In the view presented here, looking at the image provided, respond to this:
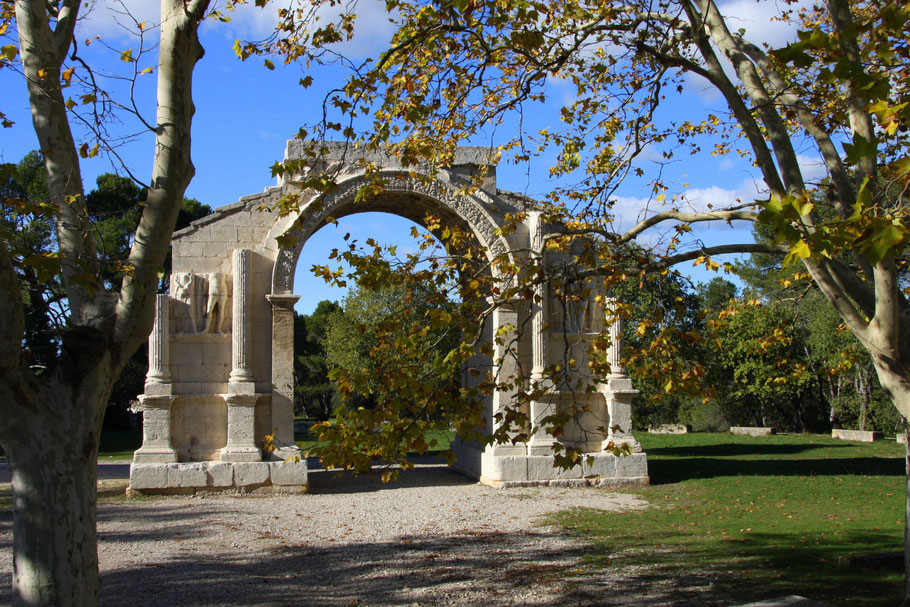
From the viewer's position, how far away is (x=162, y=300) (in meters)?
12.9

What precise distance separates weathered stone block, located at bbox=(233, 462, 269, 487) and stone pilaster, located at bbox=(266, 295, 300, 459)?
1.15 feet

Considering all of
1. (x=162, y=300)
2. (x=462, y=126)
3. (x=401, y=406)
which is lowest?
(x=401, y=406)

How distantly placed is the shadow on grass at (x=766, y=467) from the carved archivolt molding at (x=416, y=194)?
5.28m

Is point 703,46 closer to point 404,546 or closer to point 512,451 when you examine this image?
point 404,546

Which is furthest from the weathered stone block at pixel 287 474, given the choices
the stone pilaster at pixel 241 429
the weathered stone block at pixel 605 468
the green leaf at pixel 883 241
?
the green leaf at pixel 883 241

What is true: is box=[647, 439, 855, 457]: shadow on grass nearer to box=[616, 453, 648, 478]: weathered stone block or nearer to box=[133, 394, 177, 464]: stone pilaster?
box=[616, 453, 648, 478]: weathered stone block

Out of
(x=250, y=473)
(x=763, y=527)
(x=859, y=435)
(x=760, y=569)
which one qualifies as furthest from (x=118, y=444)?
(x=760, y=569)

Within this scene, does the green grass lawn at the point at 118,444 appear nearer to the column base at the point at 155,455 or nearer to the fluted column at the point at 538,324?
the column base at the point at 155,455

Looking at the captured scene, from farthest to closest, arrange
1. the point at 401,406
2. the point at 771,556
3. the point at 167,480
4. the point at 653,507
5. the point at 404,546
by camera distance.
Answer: the point at 167,480 → the point at 653,507 → the point at 404,546 → the point at 771,556 → the point at 401,406

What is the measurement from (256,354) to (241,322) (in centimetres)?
66

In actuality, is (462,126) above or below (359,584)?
above

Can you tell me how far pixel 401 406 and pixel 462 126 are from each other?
141 inches

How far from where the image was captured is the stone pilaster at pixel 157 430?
12672 mm

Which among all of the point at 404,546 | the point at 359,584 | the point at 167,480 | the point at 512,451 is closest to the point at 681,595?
the point at 359,584
